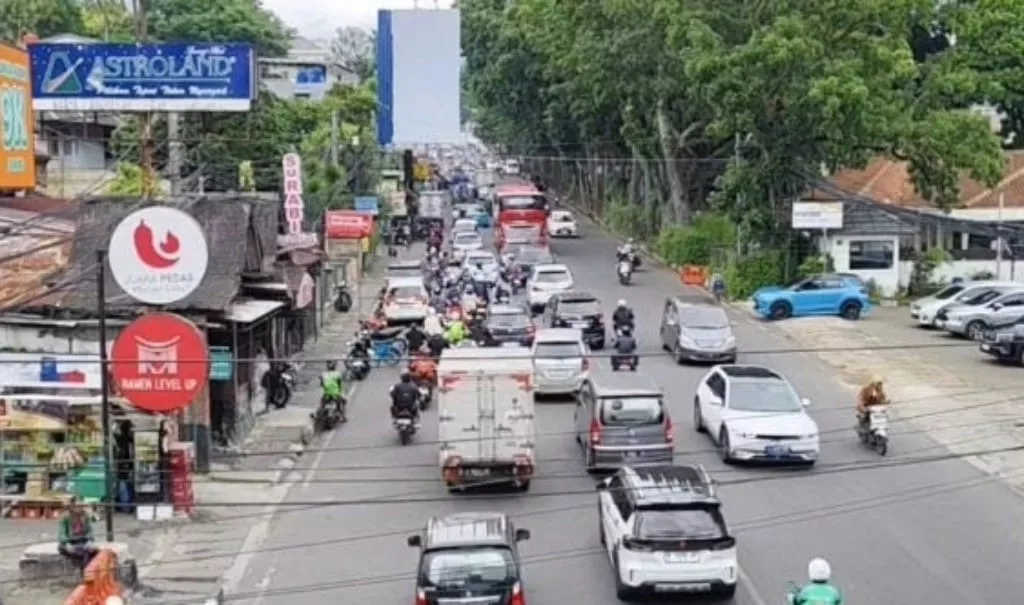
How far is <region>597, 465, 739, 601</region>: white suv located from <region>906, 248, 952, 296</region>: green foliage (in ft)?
113

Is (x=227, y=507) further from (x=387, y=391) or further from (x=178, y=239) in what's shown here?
(x=387, y=391)

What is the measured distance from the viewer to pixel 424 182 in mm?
112188

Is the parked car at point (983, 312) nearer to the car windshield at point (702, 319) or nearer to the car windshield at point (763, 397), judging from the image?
the car windshield at point (702, 319)

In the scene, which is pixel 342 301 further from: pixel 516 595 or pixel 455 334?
pixel 516 595

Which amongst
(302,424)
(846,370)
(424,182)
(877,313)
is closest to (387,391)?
(302,424)

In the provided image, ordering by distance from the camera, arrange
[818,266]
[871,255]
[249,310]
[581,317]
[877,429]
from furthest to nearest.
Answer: [871,255]
[818,266]
[581,317]
[249,310]
[877,429]

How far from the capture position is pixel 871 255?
53062mm

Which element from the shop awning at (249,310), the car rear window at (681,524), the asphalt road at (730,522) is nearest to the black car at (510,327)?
the asphalt road at (730,522)

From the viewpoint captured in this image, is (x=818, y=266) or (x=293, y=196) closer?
(x=293, y=196)

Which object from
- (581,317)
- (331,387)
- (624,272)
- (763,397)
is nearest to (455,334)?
(581,317)

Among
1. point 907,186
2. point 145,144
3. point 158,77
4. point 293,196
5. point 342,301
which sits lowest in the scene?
point 342,301

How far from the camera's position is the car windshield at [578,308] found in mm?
42250

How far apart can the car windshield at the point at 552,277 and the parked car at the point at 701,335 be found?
11640 millimetres

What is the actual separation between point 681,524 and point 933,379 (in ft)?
63.2
